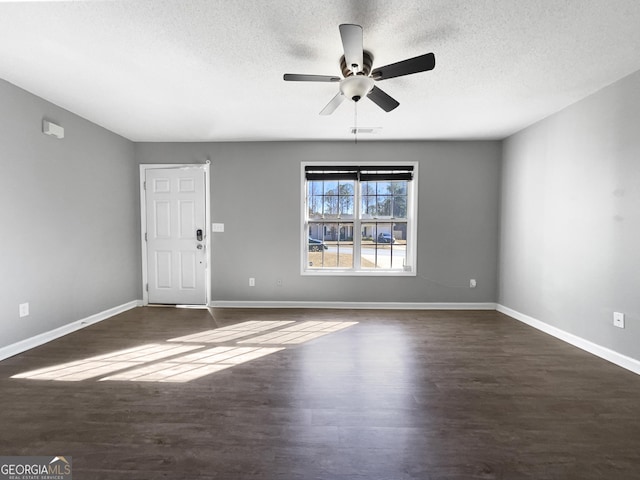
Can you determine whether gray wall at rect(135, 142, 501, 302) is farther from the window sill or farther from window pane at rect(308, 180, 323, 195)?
window pane at rect(308, 180, 323, 195)

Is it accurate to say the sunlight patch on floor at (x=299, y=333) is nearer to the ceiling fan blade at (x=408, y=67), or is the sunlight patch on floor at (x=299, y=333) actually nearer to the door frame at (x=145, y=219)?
the door frame at (x=145, y=219)

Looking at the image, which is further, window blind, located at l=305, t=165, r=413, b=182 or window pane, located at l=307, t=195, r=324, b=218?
window pane, located at l=307, t=195, r=324, b=218

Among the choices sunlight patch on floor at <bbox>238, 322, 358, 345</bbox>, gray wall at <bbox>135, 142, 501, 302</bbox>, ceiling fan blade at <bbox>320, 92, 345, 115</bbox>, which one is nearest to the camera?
ceiling fan blade at <bbox>320, 92, 345, 115</bbox>

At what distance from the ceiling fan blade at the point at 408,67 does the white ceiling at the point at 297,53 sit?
0.22 meters

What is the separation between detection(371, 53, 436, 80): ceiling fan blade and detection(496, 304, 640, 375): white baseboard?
299 centimetres

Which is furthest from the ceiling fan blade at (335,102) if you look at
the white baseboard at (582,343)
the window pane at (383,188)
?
the white baseboard at (582,343)

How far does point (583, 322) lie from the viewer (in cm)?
292

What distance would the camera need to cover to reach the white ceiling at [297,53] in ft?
5.75

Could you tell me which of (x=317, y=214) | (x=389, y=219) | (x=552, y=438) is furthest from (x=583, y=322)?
(x=317, y=214)

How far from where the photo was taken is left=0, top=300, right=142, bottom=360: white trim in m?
2.62

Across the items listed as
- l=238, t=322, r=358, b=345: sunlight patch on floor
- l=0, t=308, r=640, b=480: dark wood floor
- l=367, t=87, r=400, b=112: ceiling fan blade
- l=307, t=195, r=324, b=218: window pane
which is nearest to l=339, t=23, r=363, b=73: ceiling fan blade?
l=367, t=87, r=400, b=112: ceiling fan blade

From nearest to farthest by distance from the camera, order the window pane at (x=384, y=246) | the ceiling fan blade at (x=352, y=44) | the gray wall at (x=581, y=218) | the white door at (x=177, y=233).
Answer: the ceiling fan blade at (x=352, y=44)
the gray wall at (x=581, y=218)
the white door at (x=177, y=233)
the window pane at (x=384, y=246)

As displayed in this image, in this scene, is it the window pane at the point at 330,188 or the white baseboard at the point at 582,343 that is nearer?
the white baseboard at the point at 582,343
